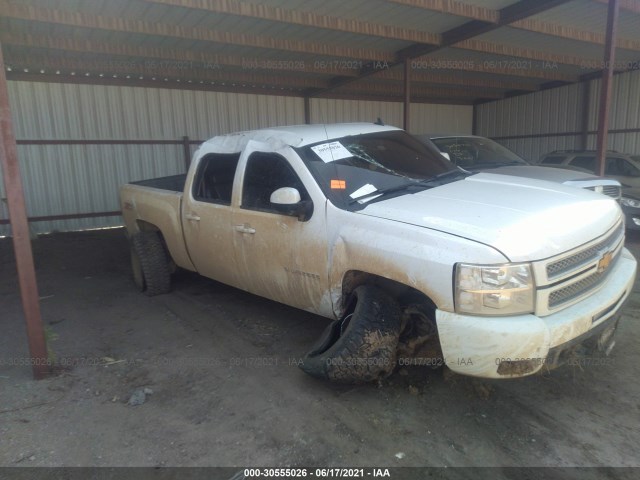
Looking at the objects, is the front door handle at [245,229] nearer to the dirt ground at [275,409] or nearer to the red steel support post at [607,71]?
the dirt ground at [275,409]

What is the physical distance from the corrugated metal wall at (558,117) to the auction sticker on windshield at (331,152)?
12750mm

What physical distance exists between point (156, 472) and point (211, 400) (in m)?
0.76

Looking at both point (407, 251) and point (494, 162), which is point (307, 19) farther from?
point (407, 251)

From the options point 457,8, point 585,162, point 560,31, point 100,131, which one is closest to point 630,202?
point 585,162

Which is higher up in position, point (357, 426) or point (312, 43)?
point (312, 43)

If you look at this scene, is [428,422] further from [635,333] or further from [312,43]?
[312,43]

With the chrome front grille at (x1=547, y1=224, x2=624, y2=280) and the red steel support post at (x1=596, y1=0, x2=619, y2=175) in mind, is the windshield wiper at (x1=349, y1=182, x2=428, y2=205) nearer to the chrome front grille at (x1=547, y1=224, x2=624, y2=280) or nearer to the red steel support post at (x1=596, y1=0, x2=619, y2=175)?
the chrome front grille at (x1=547, y1=224, x2=624, y2=280)

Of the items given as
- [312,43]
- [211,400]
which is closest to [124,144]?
[312,43]

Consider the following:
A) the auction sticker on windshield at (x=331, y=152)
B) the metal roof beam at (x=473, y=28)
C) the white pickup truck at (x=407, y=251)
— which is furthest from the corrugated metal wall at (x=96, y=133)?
the auction sticker on windshield at (x=331, y=152)

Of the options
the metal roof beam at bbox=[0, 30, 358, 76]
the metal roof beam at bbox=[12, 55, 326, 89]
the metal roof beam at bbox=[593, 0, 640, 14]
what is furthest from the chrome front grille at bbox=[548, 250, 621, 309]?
the metal roof beam at bbox=[12, 55, 326, 89]

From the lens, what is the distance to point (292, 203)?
3.40 meters

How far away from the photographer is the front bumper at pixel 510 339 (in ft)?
8.23

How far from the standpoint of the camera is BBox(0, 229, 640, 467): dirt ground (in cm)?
269

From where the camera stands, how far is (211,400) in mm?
3322
